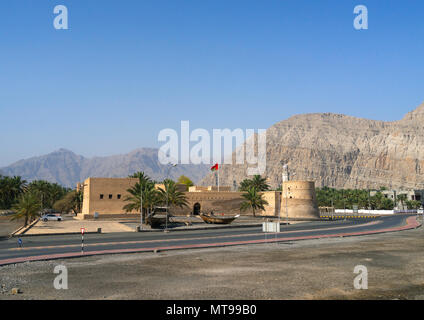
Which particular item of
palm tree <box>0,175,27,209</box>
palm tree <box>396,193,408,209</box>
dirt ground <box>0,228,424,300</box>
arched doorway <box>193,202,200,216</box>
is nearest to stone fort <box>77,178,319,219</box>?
arched doorway <box>193,202,200,216</box>

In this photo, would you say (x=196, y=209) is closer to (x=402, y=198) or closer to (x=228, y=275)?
(x=228, y=275)

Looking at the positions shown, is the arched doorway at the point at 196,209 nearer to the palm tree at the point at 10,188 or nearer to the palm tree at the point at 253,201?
the palm tree at the point at 253,201

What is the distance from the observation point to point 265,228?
99.6 feet

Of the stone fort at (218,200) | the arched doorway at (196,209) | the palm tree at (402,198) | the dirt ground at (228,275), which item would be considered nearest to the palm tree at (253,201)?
the stone fort at (218,200)

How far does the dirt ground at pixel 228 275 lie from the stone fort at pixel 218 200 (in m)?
43.6

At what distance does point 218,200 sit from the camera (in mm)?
82312

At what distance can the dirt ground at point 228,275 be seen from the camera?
1502cm

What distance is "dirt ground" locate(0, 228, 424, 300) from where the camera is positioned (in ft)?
49.3

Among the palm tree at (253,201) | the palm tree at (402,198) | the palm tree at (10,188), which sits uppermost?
the palm tree at (10,188)

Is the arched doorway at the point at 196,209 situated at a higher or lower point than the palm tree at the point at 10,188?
lower

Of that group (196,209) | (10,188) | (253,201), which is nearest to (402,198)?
(253,201)

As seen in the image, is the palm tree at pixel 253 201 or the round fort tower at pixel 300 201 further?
the palm tree at pixel 253 201
